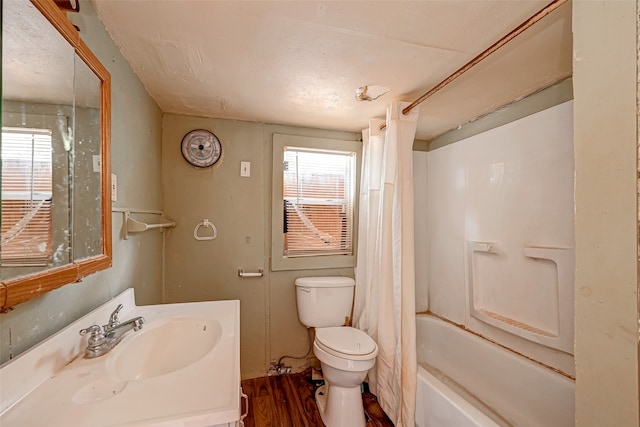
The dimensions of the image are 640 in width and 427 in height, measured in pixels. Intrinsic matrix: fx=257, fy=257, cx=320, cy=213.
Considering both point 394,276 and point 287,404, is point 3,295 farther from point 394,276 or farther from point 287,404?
point 287,404

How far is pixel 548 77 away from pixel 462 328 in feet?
5.68

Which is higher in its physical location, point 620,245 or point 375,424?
point 620,245

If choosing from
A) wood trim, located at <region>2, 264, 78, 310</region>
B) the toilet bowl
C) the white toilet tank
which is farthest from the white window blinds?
wood trim, located at <region>2, 264, 78, 310</region>

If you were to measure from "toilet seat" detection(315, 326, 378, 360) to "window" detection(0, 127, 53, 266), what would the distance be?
1422 mm

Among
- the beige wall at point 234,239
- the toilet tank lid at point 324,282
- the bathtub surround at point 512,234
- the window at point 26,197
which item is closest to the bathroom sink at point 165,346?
the window at point 26,197

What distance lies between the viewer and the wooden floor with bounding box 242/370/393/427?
1661mm

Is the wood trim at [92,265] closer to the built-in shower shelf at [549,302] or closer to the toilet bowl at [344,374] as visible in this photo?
the toilet bowl at [344,374]

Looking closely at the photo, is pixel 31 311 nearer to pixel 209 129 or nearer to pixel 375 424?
pixel 209 129

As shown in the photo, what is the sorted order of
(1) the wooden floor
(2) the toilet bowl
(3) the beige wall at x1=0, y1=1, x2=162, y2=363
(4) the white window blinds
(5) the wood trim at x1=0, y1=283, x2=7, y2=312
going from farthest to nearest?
(4) the white window blinds → (1) the wooden floor → (2) the toilet bowl → (3) the beige wall at x1=0, y1=1, x2=162, y2=363 → (5) the wood trim at x1=0, y1=283, x2=7, y2=312

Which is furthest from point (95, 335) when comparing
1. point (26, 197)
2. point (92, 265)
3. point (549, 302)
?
point (549, 302)

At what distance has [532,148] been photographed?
1.55 m

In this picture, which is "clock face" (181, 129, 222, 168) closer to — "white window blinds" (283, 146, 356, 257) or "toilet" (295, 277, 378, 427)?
Answer: "white window blinds" (283, 146, 356, 257)

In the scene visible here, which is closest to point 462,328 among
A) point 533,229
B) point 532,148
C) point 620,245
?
point 533,229

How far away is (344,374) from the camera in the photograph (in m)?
1.57
